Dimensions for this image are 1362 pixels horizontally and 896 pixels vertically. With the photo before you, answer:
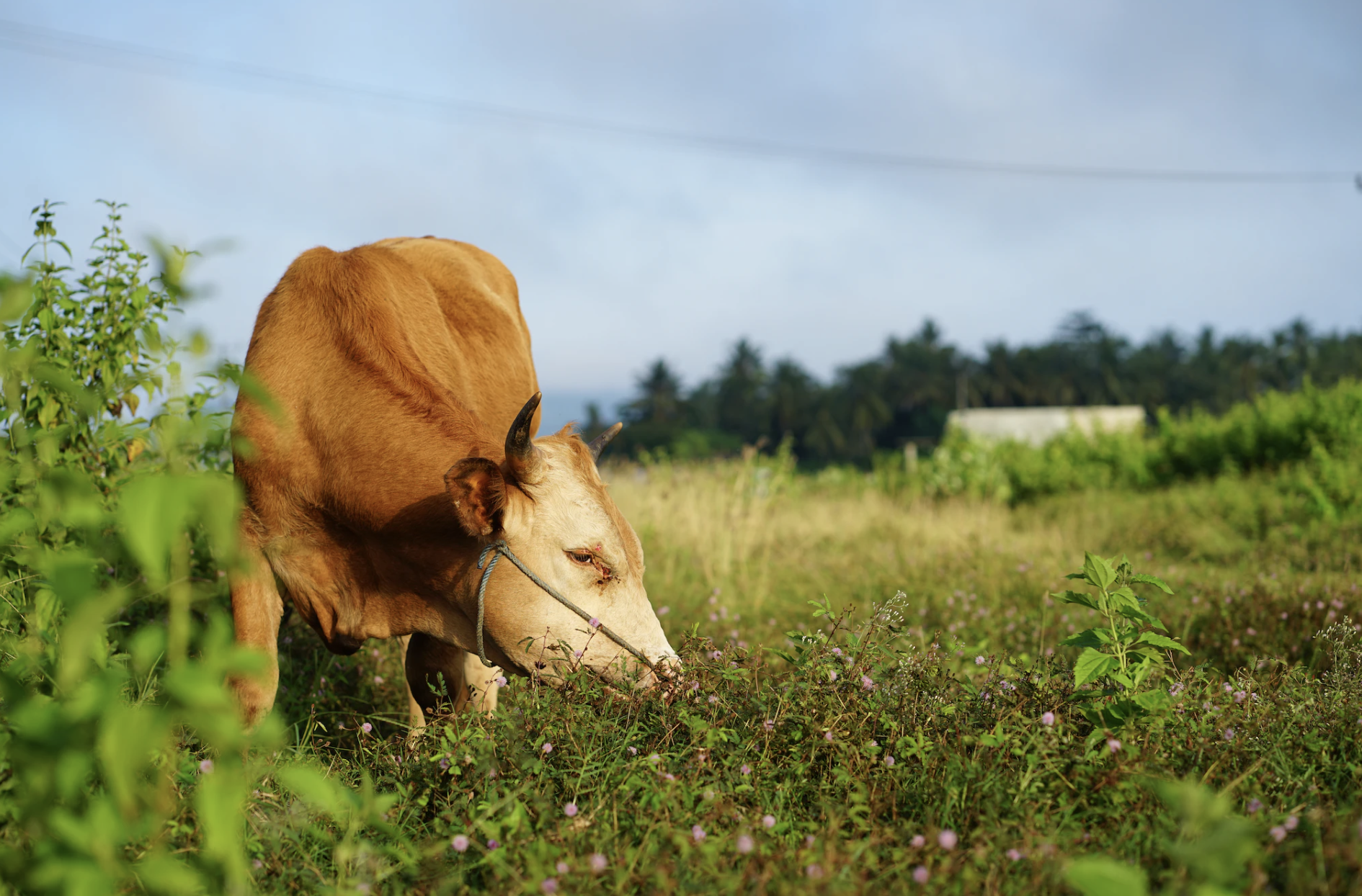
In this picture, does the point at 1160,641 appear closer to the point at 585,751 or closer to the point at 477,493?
the point at 585,751

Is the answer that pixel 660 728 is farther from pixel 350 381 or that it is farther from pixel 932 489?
pixel 932 489

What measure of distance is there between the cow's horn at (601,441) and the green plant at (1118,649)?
155 centimetres

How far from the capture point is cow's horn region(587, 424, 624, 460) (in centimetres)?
317

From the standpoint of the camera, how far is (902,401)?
98.4 metres

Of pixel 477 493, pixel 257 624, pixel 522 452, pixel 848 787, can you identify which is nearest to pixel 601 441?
pixel 522 452

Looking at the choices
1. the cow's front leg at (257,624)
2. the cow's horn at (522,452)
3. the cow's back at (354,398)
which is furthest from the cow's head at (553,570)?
the cow's front leg at (257,624)

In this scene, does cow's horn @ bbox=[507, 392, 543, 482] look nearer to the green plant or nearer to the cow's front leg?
the cow's front leg

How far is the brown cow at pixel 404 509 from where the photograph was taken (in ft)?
9.16

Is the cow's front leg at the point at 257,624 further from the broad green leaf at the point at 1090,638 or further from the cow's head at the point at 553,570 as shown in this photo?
the broad green leaf at the point at 1090,638

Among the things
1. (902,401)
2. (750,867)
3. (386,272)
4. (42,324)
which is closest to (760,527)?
(386,272)

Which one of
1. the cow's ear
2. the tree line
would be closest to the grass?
the cow's ear

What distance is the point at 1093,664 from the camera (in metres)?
2.16

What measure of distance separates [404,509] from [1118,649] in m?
2.08

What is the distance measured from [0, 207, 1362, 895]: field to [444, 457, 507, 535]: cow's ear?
21.2 inches
